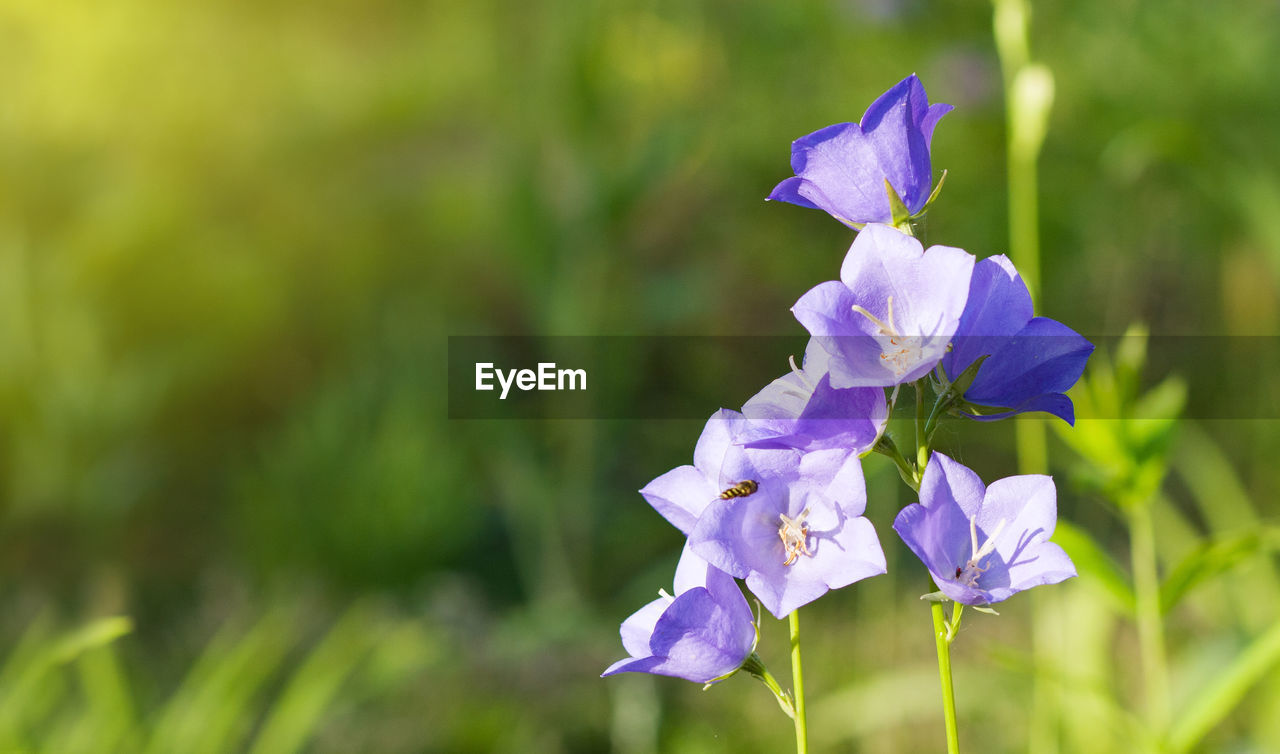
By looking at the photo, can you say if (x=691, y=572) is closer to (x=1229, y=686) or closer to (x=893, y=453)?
(x=893, y=453)

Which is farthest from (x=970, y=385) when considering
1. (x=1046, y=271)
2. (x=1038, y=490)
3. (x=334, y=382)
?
(x=1046, y=271)

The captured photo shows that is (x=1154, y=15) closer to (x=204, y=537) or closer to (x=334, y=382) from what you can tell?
(x=334, y=382)

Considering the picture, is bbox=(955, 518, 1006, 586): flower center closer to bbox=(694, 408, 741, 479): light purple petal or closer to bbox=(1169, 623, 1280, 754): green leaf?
bbox=(694, 408, 741, 479): light purple petal

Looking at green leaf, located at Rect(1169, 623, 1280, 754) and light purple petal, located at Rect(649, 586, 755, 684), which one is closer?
light purple petal, located at Rect(649, 586, 755, 684)

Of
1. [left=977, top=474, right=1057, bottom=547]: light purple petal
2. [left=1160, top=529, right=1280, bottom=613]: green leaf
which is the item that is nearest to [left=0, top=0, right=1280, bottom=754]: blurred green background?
[left=1160, top=529, right=1280, bottom=613]: green leaf

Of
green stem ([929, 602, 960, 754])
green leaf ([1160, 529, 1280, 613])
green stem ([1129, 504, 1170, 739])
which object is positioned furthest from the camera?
green stem ([1129, 504, 1170, 739])

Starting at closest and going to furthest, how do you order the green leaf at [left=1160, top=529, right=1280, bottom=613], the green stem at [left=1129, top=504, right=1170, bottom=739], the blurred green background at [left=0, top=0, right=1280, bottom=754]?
1. the green leaf at [left=1160, top=529, right=1280, bottom=613]
2. the green stem at [left=1129, top=504, right=1170, bottom=739]
3. the blurred green background at [left=0, top=0, right=1280, bottom=754]
